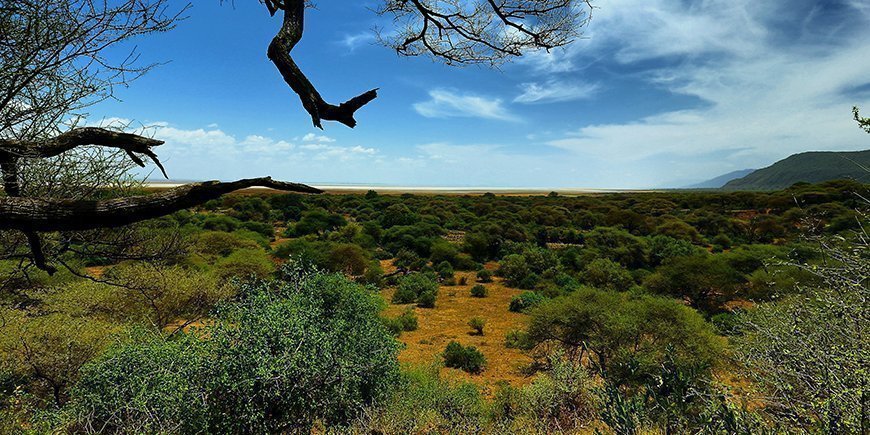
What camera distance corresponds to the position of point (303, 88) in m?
2.40

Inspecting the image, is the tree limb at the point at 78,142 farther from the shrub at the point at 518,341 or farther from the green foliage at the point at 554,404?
the shrub at the point at 518,341

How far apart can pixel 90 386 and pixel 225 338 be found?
10.8 feet

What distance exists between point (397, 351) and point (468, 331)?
7.49 metres

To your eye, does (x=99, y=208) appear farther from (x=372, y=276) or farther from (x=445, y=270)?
(x=445, y=270)

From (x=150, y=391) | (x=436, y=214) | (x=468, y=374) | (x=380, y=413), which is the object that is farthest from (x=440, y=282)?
(x=436, y=214)

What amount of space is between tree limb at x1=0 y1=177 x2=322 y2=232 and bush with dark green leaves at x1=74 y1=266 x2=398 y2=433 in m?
3.42

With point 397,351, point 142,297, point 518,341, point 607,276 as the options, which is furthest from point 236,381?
point 607,276

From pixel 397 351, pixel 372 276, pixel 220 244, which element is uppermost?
pixel 220 244

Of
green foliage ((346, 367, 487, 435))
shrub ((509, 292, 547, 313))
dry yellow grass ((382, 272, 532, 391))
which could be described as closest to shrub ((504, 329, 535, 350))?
dry yellow grass ((382, 272, 532, 391))

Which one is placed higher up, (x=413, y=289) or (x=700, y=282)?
(x=700, y=282)

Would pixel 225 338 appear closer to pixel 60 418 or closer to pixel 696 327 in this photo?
pixel 60 418

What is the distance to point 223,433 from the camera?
5.02 metres

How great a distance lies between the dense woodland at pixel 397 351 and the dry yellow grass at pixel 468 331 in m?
0.46

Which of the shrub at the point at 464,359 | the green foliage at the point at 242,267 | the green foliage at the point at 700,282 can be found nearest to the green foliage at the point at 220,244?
the green foliage at the point at 242,267
